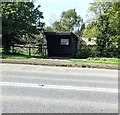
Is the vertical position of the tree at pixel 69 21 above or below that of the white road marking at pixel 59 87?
above

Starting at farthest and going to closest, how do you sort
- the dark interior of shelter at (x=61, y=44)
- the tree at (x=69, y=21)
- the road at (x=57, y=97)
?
the tree at (x=69, y=21), the dark interior of shelter at (x=61, y=44), the road at (x=57, y=97)

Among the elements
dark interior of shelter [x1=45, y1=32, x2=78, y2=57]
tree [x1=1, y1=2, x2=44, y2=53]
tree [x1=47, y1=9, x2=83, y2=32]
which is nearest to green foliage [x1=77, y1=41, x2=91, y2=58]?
dark interior of shelter [x1=45, y1=32, x2=78, y2=57]

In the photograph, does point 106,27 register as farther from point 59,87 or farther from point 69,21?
point 69,21

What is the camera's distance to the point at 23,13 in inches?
1181

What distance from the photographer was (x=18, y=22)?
97.4ft

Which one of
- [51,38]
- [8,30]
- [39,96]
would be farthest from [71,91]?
[51,38]

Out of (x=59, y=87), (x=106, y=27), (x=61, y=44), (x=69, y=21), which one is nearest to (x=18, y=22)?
(x=61, y=44)

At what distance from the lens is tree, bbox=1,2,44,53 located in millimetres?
29328

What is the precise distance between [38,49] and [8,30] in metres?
6.16

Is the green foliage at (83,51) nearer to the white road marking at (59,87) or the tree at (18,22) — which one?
the tree at (18,22)

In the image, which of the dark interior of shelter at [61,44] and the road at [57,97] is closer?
the road at [57,97]

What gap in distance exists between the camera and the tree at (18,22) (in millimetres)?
29328

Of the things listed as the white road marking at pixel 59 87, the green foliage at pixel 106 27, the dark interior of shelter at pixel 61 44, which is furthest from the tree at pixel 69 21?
the white road marking at pixel 59 87

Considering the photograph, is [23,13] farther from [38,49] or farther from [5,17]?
[38,49]
